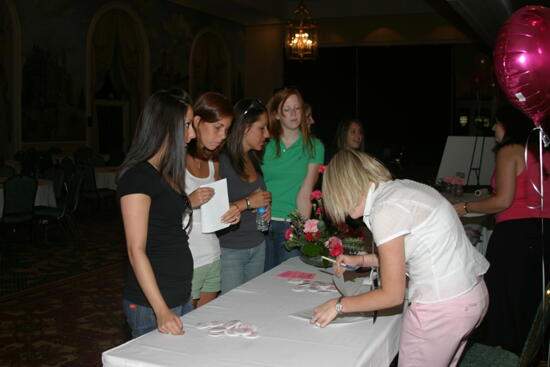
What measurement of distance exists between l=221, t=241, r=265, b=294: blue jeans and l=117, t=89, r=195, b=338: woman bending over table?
0.71 m

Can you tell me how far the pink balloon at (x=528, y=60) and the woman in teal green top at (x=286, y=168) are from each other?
3.75 ft

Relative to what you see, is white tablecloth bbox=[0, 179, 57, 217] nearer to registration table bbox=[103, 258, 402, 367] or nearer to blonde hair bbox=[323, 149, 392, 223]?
registration table bbox=[103, 258, 402, 367]

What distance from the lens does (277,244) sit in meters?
3.17

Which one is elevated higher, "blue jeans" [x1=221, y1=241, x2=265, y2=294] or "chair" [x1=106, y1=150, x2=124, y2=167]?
"chair" [x1=106, y1=150, x2=124, y2=167]

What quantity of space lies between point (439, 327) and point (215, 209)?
3.57 ft

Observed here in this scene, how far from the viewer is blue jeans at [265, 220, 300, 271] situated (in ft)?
10.3

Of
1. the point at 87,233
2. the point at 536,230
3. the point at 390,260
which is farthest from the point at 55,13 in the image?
the point at 390,260

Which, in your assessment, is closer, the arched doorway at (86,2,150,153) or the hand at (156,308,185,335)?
A: the hand at (156,308,185,335)

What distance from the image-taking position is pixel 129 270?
6.51ft

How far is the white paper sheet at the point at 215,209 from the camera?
2.44m

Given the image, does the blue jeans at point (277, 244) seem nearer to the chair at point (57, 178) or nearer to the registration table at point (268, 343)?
the registration table at point (268, 343)

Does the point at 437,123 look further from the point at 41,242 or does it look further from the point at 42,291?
the point at 42,291

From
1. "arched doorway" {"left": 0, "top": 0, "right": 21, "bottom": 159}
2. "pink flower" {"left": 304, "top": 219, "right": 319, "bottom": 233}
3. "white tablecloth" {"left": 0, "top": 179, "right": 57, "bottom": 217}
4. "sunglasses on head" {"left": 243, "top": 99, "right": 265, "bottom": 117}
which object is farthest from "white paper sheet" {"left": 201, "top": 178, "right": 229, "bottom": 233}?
"arched doorway" {"left": 0, "top": 0, "right": 21, "bottom": 159}

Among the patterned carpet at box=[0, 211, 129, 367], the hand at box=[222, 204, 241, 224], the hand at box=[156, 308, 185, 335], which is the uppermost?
the hand at box=[222, 204, 241, 224]
